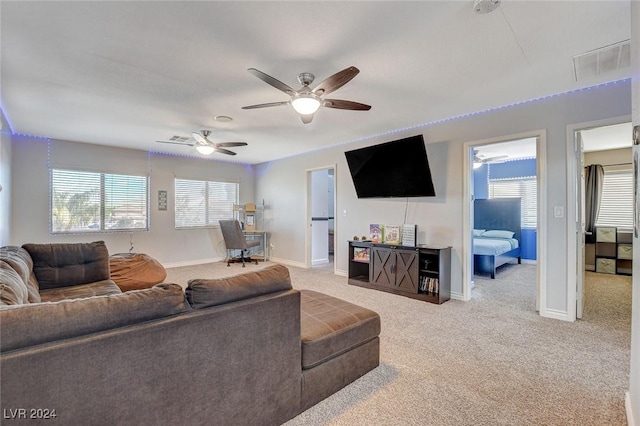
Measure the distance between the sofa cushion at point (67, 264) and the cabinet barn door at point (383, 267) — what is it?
11.1ft

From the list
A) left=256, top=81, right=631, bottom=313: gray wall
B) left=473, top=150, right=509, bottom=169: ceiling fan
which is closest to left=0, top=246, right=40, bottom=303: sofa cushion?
left=256, top=81, right=631, bottom=313: gray wall

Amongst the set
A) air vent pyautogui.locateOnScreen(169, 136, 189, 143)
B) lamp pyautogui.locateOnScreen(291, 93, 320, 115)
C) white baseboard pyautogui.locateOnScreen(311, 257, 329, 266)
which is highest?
air vent pyautogui.locateOnScreen(169, 136, 189, 143)

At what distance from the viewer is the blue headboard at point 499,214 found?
254 inches

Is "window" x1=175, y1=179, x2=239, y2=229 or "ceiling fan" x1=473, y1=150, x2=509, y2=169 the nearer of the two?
"ceiling fan" x1=473, y1=150, x2=509, y2=169

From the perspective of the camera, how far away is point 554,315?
3176 millimetres

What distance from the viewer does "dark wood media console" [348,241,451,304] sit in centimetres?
381

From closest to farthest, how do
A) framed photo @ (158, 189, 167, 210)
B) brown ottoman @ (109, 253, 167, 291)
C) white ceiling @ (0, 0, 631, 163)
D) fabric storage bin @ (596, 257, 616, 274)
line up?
white ceiling @ (0, 0, 631, 163) → brown ottoman @ (109, 253, 167, 291) → fabric storage bin @ (596, 257, 616, 274) → framed photo @ (158, 189, 167, 210)

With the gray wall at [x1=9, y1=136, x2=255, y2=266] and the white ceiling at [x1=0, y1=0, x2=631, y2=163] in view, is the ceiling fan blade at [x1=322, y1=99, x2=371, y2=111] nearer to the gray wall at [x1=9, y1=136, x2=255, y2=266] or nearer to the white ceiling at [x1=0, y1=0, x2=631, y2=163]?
the white ceiling at [x1=0, y1=0, x2=631, y2=163]

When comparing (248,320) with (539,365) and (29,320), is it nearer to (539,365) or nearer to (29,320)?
(29,320)

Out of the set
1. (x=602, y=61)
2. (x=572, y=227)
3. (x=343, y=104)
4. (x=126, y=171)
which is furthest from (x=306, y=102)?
(x=126, y=171)

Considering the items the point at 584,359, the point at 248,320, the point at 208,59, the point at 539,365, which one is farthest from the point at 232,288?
the point at 584,359

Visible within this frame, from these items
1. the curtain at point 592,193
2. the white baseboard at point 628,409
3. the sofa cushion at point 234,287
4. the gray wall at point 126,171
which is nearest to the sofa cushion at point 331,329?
the sofa cushion at point 234,287

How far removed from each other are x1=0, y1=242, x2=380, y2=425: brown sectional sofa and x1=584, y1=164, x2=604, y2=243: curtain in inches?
245

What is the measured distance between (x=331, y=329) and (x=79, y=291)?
7.64ft
